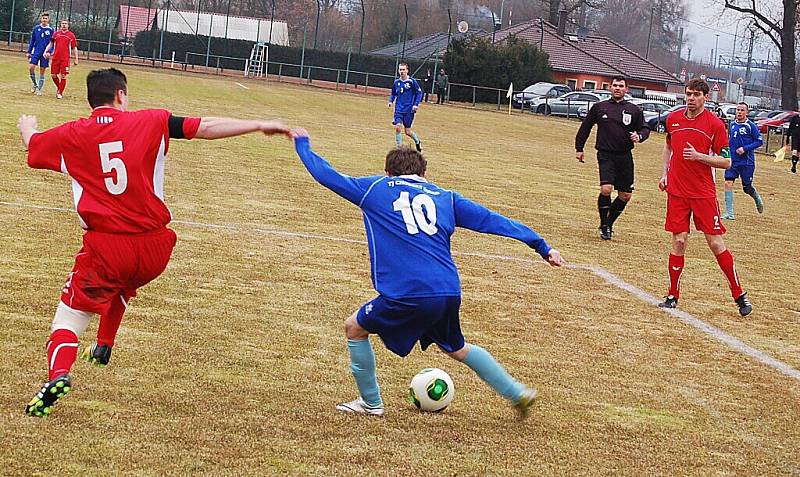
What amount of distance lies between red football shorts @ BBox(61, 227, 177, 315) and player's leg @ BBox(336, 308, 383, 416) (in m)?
Answer: 1.06

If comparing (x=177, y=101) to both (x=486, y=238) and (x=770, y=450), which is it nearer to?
(x=486, y=238)

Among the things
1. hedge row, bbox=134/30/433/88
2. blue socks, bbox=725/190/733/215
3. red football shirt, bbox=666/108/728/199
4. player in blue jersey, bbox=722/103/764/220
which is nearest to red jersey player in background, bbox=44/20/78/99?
player in blue jersey, bbox=722/103/764/220

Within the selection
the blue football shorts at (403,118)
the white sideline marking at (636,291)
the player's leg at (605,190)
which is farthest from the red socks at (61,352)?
the blue football shorts at (403,118)

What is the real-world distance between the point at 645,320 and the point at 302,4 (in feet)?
224

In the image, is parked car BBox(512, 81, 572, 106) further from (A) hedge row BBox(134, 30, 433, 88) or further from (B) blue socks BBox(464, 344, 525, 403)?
(B) blue socks BBox(464, 344, 525, 403)

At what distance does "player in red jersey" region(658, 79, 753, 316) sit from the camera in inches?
379

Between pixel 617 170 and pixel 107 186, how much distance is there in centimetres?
957

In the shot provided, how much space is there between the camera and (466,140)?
91.7 feet

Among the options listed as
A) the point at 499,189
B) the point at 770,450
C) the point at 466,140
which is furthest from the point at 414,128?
the point at 770,450

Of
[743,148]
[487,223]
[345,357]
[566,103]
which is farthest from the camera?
[566,103]

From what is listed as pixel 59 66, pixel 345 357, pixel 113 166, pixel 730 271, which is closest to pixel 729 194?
pixel 730 271

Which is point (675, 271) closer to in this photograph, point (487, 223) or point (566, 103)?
point (487, 223)

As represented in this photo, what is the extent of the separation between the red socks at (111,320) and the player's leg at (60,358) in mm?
292

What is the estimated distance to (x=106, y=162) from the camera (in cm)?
527
